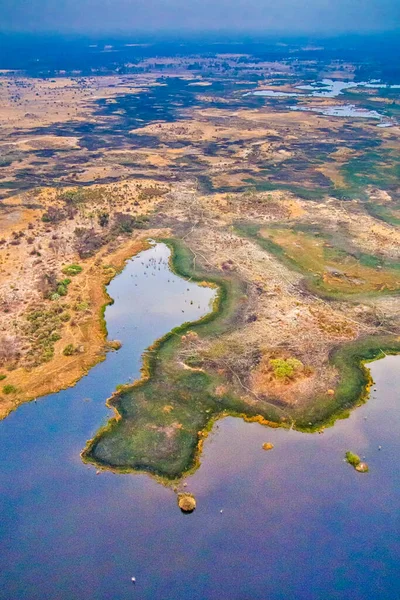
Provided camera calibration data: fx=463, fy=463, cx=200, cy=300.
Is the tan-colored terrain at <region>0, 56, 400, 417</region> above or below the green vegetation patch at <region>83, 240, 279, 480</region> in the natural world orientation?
above

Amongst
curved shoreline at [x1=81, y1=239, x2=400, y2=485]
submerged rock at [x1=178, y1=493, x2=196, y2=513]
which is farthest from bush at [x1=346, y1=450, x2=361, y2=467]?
submerged rock at [x1=178, y1=493, x2=196, y2=513]

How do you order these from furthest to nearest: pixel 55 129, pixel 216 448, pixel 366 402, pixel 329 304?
pixel 55 129
pixel 329 304
pixel 366 402
pixel 216 448

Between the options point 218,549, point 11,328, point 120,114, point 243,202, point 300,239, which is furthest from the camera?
point 120,114

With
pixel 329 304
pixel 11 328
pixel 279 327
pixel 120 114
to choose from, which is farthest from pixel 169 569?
pixel 120 114

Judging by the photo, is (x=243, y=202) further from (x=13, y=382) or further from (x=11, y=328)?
(x=13, y=382)

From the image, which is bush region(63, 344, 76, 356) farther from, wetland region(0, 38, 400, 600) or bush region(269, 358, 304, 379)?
bush region(269, 358, 304, 379)

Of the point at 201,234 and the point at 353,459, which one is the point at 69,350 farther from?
the point at 201,234

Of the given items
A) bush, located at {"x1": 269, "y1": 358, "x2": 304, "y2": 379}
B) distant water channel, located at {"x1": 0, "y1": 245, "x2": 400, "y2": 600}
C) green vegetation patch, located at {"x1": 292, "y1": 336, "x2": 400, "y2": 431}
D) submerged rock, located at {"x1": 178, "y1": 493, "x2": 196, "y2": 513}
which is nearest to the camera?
distant water channel, located at {"x1": 0, "y1": 245, "x2": 400, "y2": 600}
